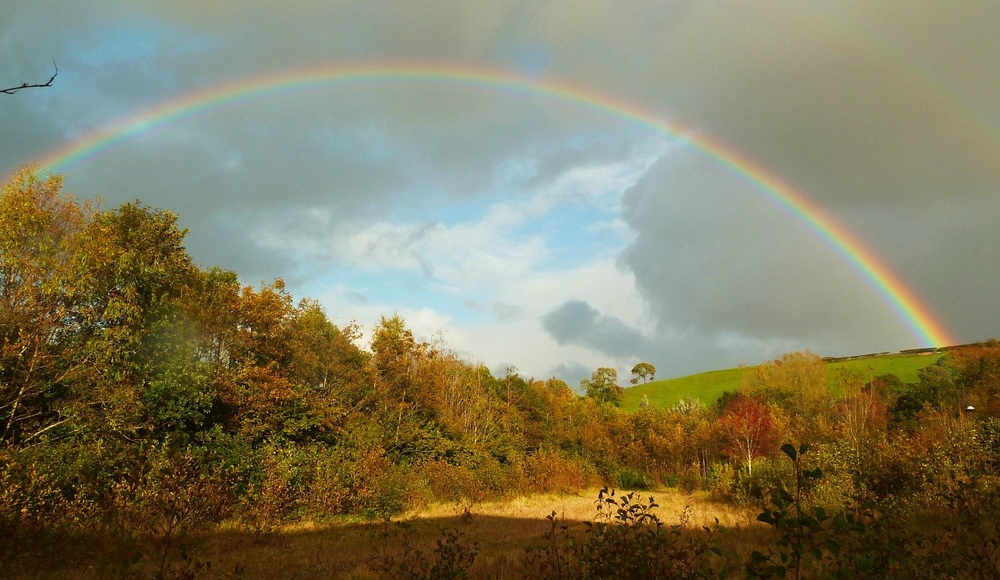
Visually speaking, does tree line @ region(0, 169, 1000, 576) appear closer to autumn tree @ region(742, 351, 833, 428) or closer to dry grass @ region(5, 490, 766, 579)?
dry grass @ region(5, 490, 766, 579)

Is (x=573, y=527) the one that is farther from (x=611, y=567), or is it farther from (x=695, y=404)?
(x=695, y=404)

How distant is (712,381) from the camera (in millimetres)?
91125

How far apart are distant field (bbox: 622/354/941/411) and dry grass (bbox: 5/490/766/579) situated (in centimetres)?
6026

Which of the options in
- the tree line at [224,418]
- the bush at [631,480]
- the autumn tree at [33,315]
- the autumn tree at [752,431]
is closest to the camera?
the tree line at [224,418]

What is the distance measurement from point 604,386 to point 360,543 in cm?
6459

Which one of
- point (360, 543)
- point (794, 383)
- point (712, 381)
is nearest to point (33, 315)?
point (360, 543)

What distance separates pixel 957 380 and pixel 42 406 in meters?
66.9

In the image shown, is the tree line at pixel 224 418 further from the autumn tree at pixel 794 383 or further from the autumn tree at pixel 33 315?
the autumn tree at pixel 794 383

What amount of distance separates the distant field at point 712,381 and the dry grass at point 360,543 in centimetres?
6026

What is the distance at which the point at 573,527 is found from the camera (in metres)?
14.9

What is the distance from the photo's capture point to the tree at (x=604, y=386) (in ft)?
238

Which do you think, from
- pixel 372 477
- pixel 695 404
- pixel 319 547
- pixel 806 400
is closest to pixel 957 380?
pixel 806 400

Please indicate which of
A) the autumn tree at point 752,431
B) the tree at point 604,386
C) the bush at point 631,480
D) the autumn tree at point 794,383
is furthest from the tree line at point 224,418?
the tree at point 604,386

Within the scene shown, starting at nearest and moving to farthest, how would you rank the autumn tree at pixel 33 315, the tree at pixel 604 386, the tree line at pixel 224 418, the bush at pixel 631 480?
the tree line at pixel 224 418, the autumn tree at pixel 33 315, the bush at pixel 631 480, the tree at pixel 604 386
